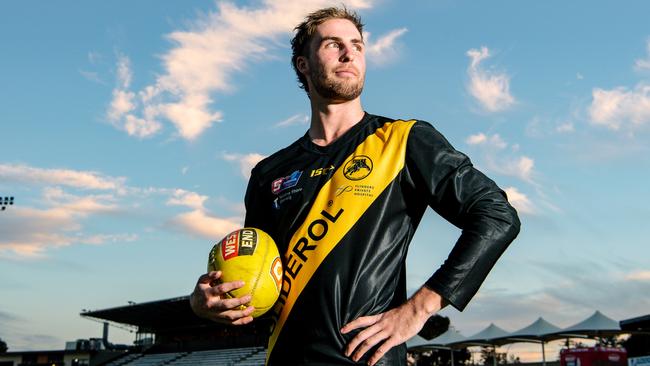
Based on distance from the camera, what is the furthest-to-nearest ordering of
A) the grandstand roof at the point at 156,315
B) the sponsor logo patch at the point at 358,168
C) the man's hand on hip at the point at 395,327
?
the grandstand roof at the point at 156,315 < the sponsor logo patch at the point at 358,168 < the man's hand on hip at the point at 395,327

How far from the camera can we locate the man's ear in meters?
3.68

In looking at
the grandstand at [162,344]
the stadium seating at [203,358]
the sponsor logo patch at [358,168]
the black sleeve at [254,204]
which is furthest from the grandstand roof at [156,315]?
the sponsor logo patch at [358,168]

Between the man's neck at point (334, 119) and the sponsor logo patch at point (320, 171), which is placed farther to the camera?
the man's neck at point (334, 119)

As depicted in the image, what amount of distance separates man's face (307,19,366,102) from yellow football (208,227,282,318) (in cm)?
87

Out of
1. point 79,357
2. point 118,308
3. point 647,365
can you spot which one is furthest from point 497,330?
point 79,357

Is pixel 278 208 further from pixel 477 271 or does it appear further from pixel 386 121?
pixel 477 271

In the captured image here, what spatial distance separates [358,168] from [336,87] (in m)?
0.53

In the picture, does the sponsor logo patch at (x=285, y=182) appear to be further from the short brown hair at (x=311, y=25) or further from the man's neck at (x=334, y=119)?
the short brown hair at (x=311, y=25)

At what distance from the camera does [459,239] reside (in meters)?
2.74

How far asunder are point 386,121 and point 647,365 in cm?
2121

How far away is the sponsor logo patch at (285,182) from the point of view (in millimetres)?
3280

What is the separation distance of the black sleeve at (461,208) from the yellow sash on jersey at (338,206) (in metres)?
0.11

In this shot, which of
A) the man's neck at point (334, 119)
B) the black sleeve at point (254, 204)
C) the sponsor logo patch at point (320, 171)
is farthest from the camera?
the black sleeve at point (254, 204)

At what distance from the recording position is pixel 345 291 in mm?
2773
